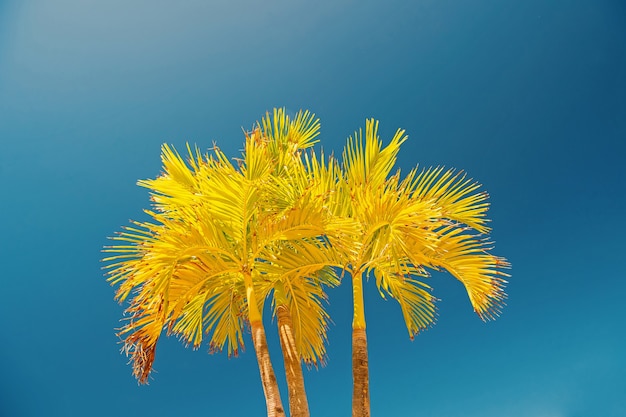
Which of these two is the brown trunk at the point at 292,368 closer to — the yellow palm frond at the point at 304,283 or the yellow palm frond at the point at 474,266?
the yellow palm frond at the point at 304,283

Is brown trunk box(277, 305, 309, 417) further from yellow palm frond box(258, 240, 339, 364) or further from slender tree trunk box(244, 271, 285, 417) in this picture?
slender tree trunk box(244, 271, 285, 417)

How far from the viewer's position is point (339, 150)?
12.4m

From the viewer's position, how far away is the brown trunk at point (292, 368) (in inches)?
239

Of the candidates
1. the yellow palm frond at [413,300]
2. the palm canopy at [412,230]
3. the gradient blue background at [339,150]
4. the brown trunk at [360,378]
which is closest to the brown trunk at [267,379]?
the brown trunk at [360,378]

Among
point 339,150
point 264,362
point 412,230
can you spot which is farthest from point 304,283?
point 339,150

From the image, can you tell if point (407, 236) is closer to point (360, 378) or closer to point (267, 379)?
point (360, 378)

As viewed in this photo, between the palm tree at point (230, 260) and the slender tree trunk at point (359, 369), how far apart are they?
66 cm

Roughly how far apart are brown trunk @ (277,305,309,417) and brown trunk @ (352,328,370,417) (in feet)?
2.19

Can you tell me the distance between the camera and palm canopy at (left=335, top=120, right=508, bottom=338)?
535 centimetres
